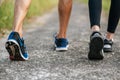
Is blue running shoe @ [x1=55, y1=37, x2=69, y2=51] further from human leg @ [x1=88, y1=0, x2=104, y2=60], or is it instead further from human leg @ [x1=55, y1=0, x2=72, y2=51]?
human leg @ [x1=88, y1=0, x2=104, y2=60]

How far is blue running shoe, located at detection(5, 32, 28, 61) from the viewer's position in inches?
140

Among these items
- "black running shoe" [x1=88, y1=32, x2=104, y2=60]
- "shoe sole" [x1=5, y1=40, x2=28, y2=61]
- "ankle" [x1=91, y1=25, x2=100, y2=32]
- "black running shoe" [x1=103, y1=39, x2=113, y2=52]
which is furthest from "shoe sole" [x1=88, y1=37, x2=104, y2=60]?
"shoe sole" [x1=5, y1=40, x2=28, y2=61]

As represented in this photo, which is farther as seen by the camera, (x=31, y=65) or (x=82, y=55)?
(x=82, y=55)

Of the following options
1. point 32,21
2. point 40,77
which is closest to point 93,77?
point 40,77

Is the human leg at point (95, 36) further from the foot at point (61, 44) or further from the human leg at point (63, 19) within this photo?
the foot at point (61, 44)

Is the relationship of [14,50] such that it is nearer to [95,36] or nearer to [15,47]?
[15,47]

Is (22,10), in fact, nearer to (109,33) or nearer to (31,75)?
(31,75)

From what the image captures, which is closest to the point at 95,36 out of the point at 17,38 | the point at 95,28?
the point at 95,28

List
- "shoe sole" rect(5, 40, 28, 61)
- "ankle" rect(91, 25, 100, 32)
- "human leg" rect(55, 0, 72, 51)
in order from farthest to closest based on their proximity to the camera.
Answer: "human leg" rect(55, 0, 72, 51), "ankle" rect(91, 25, 100, 32), "shoe sole" rect(5, 40, 28, 61)

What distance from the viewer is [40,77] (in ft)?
10.8

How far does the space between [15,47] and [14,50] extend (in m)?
0.04

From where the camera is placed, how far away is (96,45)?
365 centimetres

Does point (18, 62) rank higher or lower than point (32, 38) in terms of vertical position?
higher

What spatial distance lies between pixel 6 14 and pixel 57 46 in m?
2.81
